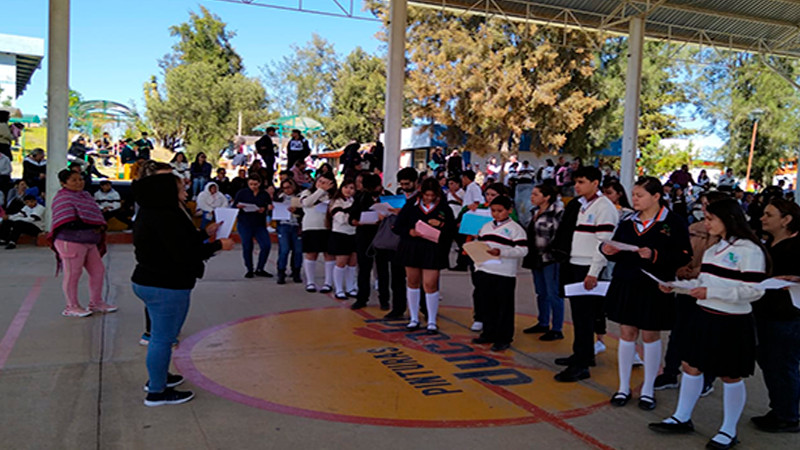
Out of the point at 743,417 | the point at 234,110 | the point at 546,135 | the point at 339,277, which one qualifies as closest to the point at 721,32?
the point at 546,135

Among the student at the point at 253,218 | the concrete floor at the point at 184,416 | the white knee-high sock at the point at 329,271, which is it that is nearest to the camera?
the concrete floor at the point at 184,416

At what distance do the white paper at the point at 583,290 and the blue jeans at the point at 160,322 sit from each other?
2.99 meters

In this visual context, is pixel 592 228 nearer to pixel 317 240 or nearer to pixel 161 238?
pixel 161 238

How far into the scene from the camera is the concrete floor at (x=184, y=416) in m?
3.93

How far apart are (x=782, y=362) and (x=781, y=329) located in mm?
222

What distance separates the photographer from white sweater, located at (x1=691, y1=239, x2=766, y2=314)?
3822 millimetres

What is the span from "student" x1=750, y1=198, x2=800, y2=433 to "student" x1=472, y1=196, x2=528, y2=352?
228 centimetres

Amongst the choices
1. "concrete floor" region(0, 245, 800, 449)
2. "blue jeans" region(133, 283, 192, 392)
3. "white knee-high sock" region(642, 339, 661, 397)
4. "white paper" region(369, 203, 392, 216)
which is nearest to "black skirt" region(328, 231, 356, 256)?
"white paper" region(369, 203, 392, 216)

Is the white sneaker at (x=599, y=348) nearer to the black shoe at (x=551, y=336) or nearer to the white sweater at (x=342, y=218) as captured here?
the black shoe at (x=551, y=336)

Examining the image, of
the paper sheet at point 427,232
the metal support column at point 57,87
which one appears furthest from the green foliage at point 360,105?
the paper sheet at point 427,232

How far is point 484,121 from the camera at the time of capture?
30.9 m

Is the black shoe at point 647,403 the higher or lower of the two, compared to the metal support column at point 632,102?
lower

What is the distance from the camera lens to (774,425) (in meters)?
4.29

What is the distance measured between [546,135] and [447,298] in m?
24.4
